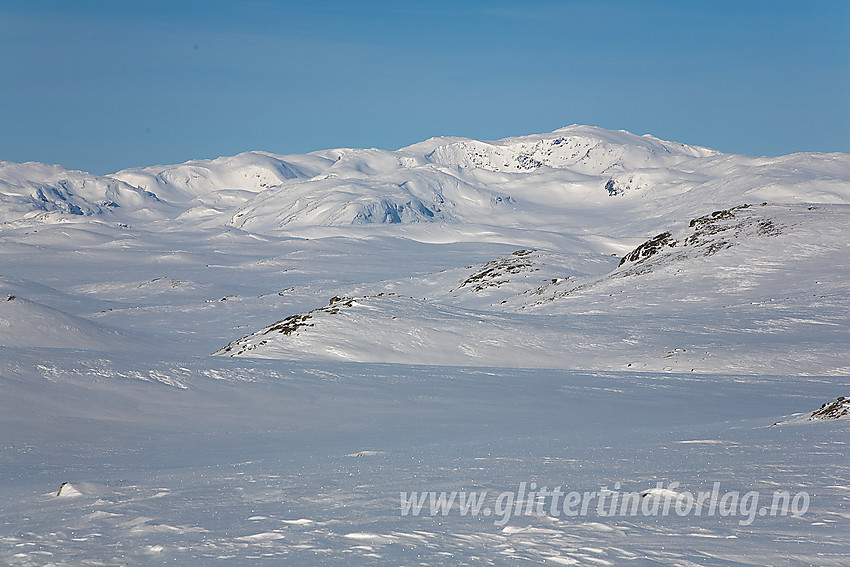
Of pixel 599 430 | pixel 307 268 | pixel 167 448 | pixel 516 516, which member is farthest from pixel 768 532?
pixel 307 268

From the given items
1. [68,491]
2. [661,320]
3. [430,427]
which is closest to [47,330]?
[430,427]

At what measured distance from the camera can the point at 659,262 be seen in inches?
2201

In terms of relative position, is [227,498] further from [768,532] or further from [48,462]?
[768,532]

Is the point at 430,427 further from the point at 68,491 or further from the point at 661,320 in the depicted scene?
the point at 661,320

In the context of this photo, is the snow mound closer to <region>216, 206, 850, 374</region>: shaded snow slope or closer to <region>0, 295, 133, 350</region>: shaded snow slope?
<region>216, 206, 850, 374</region>: shaded snow slope

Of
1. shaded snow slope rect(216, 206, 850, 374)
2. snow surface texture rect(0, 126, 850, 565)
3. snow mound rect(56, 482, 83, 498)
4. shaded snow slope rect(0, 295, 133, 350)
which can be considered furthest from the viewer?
shaded snow slope rect(0, 295, 133, 350)

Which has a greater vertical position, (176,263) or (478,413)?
(176,263)

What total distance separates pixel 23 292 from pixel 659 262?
60244 mm

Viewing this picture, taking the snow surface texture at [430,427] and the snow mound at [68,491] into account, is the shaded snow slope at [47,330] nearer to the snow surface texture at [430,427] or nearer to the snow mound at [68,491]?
the snow surface texture at [430,427]

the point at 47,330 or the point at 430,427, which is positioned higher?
the point at 47,330

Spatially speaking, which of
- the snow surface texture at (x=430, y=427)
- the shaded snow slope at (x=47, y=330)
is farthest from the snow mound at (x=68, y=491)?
the shaded snow slope at (x=47, y=330)

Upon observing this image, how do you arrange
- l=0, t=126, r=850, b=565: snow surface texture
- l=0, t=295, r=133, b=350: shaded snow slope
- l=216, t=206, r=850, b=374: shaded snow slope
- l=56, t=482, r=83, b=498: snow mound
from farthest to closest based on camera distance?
l=0, t=295, r=133, b=350: shaded snow slope < l=216, t=206, r=850, b=374: shaded snow slope < l=56, t=482, r=83, b=498: snow mound < l=0, t=126, r=850, b=565: snow surface texture

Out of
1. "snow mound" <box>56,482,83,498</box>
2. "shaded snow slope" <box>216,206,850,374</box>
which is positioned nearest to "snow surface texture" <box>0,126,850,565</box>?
"snow mound" <box>56,482,83,498</box>

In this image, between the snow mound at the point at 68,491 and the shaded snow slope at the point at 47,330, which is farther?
the shaded snow slope at the point at 47,330
